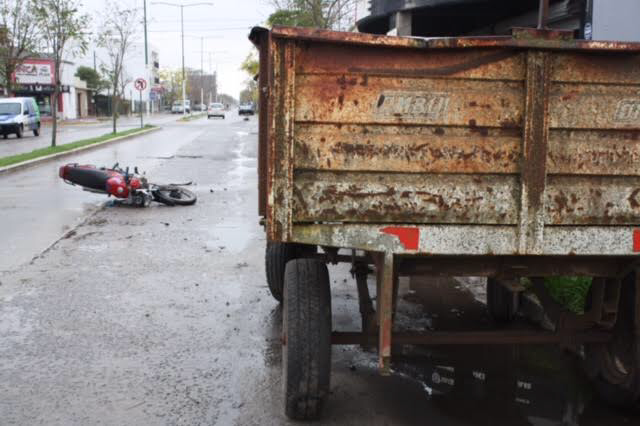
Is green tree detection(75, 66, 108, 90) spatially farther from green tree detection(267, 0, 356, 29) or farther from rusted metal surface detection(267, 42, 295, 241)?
rusted metal surface detection(267, 42, 295, 241)

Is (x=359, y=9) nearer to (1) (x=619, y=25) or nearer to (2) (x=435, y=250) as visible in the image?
(1) (x=619, y=25)

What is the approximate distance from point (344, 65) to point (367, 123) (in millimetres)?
301

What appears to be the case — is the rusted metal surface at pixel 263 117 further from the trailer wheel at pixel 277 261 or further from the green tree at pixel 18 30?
the green tree at pixel 18 30

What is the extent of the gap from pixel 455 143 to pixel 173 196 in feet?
31.5

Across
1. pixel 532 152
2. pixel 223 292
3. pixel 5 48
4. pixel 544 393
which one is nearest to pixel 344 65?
pixel 532 152

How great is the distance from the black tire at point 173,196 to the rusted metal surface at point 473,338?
28.4 ft

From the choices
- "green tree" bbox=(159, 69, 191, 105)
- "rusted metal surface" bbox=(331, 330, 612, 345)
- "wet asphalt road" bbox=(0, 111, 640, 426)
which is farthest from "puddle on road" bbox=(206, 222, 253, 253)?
"green tree" bbox=(159, 69, 191, 105)

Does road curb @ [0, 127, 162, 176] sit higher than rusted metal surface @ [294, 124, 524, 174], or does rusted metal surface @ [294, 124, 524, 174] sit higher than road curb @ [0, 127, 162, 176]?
rusted metal surface @ [294, 124, 524, 174]

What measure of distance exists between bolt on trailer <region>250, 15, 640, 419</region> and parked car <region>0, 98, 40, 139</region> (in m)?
32.8

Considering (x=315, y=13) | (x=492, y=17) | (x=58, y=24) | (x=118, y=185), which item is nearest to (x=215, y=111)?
(x=58, y=24)

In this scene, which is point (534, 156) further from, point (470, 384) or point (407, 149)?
point (470, 384)

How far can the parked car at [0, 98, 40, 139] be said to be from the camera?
33.5 m

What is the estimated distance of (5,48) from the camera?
110 ft

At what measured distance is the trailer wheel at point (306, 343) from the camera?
3996 mm
